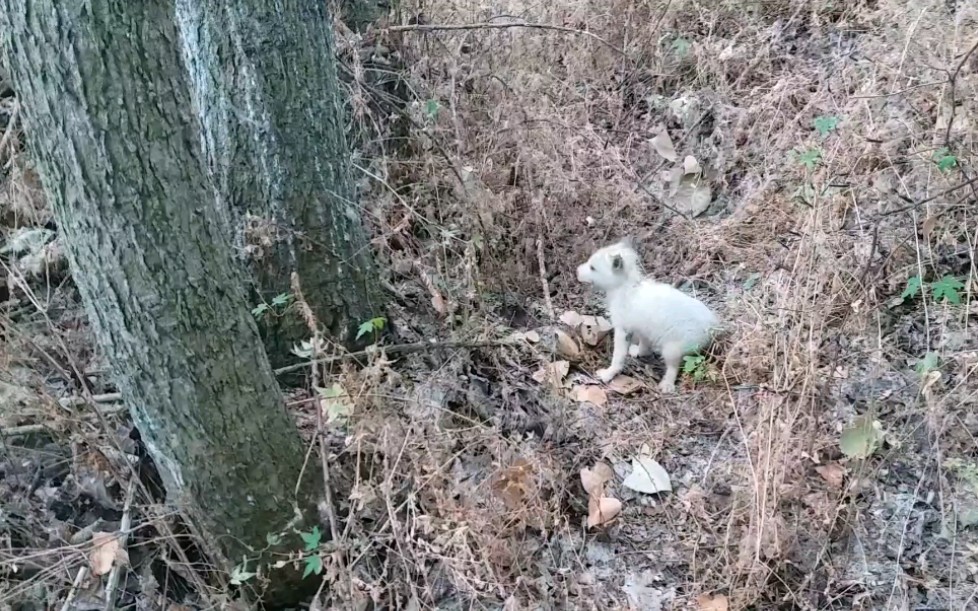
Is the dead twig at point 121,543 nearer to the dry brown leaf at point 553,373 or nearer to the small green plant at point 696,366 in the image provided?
the dry brown leaf at point 553,373

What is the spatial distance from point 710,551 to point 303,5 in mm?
2355

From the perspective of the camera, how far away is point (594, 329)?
334cm

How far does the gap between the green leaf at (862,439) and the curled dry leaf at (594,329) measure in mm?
1270

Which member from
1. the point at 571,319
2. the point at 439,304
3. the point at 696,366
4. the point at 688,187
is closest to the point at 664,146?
the point at 688,187

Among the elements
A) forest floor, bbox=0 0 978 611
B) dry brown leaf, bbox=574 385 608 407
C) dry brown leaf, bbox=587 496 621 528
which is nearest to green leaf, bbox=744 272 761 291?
forest floor, bbox=0 0 978 611

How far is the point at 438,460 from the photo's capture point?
93.4 inches

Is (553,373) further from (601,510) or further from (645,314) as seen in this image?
(601,510)

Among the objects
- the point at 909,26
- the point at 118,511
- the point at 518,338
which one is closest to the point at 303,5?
the point at 518,338

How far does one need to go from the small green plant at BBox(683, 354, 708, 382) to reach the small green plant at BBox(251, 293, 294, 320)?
1.62 metres

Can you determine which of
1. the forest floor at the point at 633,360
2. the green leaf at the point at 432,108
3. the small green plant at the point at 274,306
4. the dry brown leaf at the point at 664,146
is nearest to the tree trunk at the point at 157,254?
the forest floor at the point at 633,360

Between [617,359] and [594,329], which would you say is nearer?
[617,359]

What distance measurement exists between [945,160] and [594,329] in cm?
155

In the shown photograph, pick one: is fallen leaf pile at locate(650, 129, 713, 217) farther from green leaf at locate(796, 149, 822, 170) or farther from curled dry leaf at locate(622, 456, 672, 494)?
curled dry leaf at locate(622, 456, 672, 494)

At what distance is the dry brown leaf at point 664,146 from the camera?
170 inches
